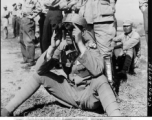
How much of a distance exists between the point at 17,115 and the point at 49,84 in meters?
0.61

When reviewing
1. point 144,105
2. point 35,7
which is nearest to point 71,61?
point 144,105

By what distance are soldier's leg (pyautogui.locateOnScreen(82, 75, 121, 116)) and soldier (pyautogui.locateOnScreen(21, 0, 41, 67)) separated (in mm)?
3719

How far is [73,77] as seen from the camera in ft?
12.9

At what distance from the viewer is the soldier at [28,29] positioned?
7.10 m

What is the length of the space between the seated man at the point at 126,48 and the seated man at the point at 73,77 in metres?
2.24

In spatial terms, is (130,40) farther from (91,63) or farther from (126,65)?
(91,63)

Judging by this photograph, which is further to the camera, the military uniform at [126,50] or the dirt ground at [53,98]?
the military uniform at [126,50]

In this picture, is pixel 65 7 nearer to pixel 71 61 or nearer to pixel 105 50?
pixel 105 50

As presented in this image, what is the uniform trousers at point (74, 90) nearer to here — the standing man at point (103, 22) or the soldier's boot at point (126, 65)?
the standing man at point (103, 22)

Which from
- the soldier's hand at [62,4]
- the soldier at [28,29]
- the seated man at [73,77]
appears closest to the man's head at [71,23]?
the seated man at [73,77]

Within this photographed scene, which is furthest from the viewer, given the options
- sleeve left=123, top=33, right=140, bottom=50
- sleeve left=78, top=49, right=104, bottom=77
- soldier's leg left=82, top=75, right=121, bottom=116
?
sleeve left=123, top=33, right=140, bottom=50

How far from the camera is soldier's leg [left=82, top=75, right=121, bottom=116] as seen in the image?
3.31 metres

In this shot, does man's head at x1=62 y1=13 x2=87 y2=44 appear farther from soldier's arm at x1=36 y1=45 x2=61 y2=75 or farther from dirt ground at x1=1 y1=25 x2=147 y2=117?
dirt ground at x1=1 y1=25 x2=147 y2=117

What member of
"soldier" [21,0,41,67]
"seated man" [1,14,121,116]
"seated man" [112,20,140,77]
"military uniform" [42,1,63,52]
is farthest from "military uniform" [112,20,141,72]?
"seated man" [1,14,121,116]
